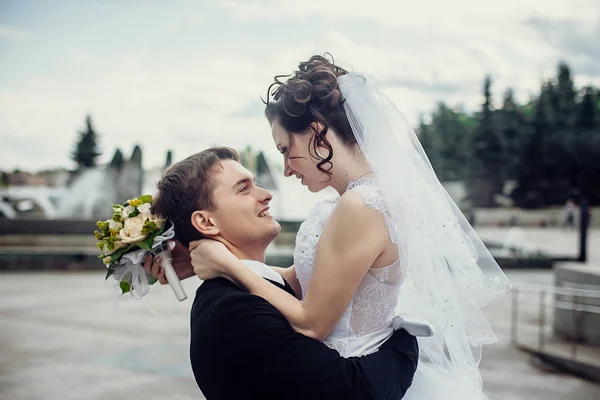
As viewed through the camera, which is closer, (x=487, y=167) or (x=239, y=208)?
(x=239, y=208)

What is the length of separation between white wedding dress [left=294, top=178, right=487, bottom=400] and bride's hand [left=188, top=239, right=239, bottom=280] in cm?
30

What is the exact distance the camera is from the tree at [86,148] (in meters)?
53.3

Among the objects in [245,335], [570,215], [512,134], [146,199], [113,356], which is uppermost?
[512,134]

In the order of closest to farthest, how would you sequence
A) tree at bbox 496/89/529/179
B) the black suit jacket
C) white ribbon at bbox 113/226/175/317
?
the black suit jacket, white ribbon at bbox 113/226/175/317, tree at bbox 496/89/529/179

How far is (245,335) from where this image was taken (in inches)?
78.4

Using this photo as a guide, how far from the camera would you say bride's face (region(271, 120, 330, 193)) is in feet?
7.45

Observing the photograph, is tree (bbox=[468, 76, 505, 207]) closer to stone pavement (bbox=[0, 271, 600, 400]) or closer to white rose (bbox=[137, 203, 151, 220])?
stone pavement (bbox=[0, 271, 600, 400])

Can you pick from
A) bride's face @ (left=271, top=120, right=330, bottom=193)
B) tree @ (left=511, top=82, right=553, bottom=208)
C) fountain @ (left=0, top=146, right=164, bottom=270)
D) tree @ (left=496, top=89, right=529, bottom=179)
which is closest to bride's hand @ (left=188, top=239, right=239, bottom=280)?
bride's face @ (left=271, top=120, right=330, bottom=193)

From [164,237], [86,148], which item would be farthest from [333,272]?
[86,148]

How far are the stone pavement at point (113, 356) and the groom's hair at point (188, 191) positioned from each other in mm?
2085

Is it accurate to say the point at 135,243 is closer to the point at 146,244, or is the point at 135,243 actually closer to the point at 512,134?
the point at 146,244

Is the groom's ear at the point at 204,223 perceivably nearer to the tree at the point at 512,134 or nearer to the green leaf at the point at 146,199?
the green leaf at the point at 146,199

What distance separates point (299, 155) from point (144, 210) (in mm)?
554

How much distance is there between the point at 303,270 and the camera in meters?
2.40
